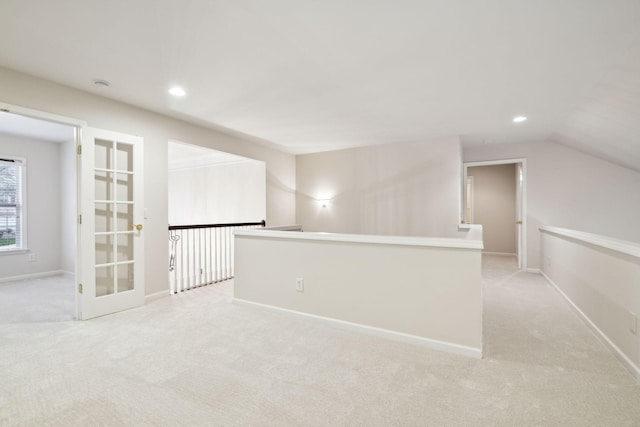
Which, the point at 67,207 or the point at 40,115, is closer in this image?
the point at 40,115

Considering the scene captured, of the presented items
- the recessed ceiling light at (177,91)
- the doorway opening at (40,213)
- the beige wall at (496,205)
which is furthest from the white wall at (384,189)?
the doorway opening at (40,213)

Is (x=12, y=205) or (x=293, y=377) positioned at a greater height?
(x=12, y=205)

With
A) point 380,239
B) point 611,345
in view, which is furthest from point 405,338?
point 611,345

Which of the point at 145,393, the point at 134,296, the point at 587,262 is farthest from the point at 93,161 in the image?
the point at 587,262

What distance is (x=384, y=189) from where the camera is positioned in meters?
5.55

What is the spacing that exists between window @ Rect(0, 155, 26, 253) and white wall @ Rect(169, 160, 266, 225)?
2.92m

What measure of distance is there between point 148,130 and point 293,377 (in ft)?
11.0

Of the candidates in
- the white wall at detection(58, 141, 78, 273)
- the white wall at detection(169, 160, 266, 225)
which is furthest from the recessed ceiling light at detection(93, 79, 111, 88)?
the white wall at detection(58, 141, 78, 273)

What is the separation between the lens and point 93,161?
3084 millimetres

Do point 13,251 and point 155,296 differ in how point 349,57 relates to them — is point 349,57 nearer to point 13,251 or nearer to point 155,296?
point 155,296

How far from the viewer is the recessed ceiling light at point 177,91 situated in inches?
117

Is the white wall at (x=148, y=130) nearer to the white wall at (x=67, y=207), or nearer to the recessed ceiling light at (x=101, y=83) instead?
the recessed ceiling light at (x=101, y=83)

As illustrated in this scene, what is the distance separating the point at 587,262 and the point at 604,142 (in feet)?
6.97

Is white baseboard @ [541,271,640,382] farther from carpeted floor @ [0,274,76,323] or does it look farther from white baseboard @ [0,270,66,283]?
white baseboard @ [0,270,66,283]
